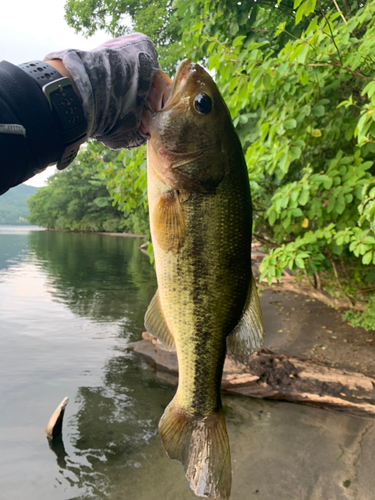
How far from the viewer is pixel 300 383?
236 inches

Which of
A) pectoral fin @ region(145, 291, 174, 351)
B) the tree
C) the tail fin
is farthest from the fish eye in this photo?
the tree

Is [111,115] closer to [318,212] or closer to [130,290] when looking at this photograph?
[318,212]

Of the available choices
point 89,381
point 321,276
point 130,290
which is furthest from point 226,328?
point 130,290

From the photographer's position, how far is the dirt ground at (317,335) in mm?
6922

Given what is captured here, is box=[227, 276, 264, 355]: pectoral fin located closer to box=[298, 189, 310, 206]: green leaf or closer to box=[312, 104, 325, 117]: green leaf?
box=[298, 189, 310, 206]: green leaf

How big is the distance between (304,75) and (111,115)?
9.66 feet

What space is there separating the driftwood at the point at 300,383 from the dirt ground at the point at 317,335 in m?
0.72

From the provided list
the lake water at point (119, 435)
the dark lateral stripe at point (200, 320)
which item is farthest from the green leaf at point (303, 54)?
the lake water at point (119, 435)

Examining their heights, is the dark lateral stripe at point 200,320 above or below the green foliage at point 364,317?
above

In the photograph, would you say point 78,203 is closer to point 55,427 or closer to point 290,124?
point 55,427

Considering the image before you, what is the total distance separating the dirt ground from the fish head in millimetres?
6067

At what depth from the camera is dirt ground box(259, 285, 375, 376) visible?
6922 millimetres

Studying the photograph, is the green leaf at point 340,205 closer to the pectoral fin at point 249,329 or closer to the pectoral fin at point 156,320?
the pectoral fin at point 249,329

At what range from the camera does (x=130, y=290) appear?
1659 cm
